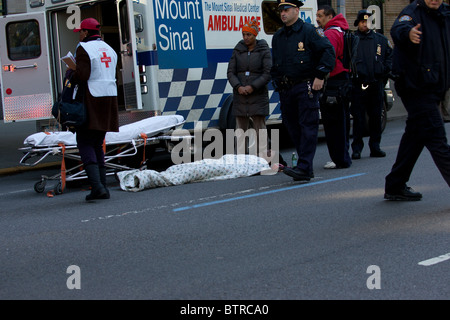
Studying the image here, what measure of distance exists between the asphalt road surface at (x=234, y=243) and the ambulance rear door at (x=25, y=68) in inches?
103

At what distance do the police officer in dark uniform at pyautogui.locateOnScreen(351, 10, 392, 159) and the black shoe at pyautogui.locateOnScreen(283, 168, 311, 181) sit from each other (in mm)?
2216

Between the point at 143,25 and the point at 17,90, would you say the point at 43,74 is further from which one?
the point at 143,25

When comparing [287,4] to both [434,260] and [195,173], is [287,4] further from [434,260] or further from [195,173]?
[434,260]

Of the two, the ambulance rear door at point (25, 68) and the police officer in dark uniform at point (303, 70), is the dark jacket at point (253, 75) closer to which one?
the police officer in dark uniform at point (303, 70)

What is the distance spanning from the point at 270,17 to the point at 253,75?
2.57 metres

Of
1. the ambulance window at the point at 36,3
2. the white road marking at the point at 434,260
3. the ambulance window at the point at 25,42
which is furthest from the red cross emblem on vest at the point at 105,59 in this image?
the white road marking at the point at 434,260

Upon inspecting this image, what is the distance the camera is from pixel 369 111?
9.97 meters

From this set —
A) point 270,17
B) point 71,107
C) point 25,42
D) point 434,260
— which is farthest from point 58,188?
point 270,17

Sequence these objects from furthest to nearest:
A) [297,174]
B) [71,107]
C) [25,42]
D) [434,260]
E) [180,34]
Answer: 1. [25,42]
2. [180,34]
3. [297,174]
4. [71,107]
5. [434,260]

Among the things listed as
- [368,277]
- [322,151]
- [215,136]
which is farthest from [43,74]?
[368,277]

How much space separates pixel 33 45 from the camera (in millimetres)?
10445

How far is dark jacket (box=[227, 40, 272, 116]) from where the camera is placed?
916 centimetres

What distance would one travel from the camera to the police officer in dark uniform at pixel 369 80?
967 cm
